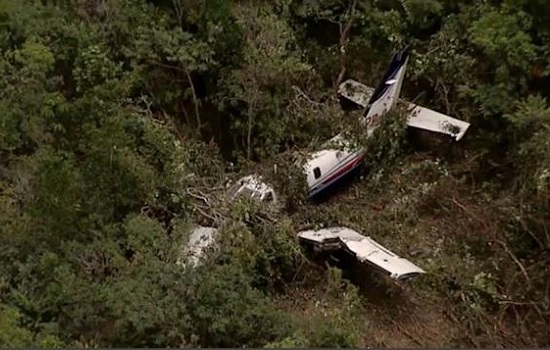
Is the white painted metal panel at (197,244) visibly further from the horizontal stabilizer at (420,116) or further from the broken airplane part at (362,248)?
A: the horizontal stabilizer at (420,116)

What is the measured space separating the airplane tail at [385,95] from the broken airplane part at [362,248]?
1.63 meters

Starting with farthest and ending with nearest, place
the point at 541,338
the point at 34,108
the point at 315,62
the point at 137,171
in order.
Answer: the point at 315,62
the point at 34,108
the point at 137,171
the point at 541,338

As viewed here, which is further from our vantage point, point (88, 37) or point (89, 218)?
point (88, 37)

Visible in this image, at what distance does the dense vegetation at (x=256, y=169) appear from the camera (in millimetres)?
7305

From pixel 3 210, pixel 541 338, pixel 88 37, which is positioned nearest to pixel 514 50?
pixel 541 338

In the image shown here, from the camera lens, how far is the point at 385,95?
32.3ft

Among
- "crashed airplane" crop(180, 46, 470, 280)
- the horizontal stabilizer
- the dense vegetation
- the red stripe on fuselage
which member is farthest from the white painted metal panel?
the horizontal stabilizer

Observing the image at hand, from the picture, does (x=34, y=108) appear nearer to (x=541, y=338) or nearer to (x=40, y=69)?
(x=40, y=69)

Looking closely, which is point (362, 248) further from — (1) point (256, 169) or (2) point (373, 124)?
(2) point (373, 124)

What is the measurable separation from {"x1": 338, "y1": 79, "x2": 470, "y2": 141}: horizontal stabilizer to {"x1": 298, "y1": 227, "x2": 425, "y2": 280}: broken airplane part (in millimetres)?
1823

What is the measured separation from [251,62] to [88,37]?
6.54ft

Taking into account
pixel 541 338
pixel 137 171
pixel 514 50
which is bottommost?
pixel 541 338

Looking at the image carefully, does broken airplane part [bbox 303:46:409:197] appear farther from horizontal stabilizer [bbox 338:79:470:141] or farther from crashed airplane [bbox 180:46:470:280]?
horizontal stabilizer [bbox 338:79:470:141]

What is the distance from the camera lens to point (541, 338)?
784cm
